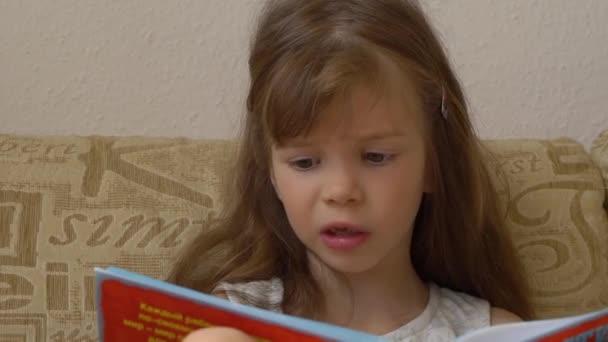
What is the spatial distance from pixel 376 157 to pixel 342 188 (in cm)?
7

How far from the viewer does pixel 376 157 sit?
989 millimetres

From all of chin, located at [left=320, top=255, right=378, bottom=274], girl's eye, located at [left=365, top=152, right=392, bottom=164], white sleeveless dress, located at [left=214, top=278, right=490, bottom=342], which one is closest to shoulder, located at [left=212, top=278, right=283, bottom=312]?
white sleeveless dress, located at [left=214, top=278, right=490, bottom=342]

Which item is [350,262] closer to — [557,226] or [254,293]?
[254,293]

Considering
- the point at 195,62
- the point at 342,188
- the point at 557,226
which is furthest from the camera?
the point at 195,62

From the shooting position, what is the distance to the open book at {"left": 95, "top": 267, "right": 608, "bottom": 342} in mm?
694

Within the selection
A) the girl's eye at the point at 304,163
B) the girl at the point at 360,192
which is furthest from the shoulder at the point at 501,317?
the girl's eye at the point at 304,163

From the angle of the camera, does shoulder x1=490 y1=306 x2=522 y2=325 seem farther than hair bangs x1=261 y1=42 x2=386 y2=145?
Yes

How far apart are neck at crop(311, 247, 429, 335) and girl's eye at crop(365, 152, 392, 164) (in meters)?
0.18

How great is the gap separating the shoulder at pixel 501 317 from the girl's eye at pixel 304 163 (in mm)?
334

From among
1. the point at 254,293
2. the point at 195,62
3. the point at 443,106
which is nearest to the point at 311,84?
the point at 443,106

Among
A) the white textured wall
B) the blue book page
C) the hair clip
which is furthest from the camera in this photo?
the white textured wall

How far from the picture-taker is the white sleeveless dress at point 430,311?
110 cm

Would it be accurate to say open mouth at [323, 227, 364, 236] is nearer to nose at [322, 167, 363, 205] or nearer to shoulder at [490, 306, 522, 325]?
nose at [322, 167, 363, 205]

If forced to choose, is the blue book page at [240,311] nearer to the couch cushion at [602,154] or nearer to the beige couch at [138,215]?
the beige couch at [138,215]
